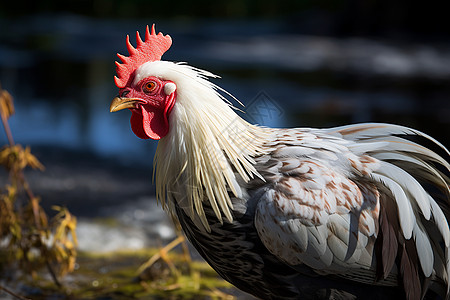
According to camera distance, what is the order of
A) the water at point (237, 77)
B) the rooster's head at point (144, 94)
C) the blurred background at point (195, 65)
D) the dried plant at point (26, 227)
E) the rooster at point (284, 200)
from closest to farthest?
the rooster at point (284, 200) → the rooster's head at point (144, 94) → the dried plant at point (26, 227) → the blurred background at point (195, 65) → the water at point (237, 77)

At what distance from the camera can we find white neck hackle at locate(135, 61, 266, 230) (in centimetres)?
262

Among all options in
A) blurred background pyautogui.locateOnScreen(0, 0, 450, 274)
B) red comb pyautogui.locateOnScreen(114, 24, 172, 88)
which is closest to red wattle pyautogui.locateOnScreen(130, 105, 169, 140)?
red comb pyautogui.locateOnScreen(114, 24, 172, 88)

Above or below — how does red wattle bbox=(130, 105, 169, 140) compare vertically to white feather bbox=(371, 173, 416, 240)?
above

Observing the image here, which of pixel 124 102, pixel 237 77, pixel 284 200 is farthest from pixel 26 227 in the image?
pixel 237 77

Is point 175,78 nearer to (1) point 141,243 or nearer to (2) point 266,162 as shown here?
(2) point 266,162

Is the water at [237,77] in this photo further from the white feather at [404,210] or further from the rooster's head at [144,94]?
the white feather at [404,210]

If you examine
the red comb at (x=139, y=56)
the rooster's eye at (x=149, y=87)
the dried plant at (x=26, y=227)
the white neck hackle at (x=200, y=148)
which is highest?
the red comb at (x=139, y=56)

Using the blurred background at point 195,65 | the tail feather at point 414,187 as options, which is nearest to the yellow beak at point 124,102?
the blurred background at point 195,65

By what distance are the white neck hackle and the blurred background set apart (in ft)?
1.52

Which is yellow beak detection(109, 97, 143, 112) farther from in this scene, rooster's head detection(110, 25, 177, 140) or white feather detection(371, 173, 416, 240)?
white feather detection(371, 173, 416, 240)

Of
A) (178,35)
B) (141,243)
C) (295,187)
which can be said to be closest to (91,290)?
(141,243)

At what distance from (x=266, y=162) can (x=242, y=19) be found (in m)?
23.1

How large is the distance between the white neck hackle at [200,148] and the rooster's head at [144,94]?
23mm

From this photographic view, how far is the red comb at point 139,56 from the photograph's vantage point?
2.72 meters
